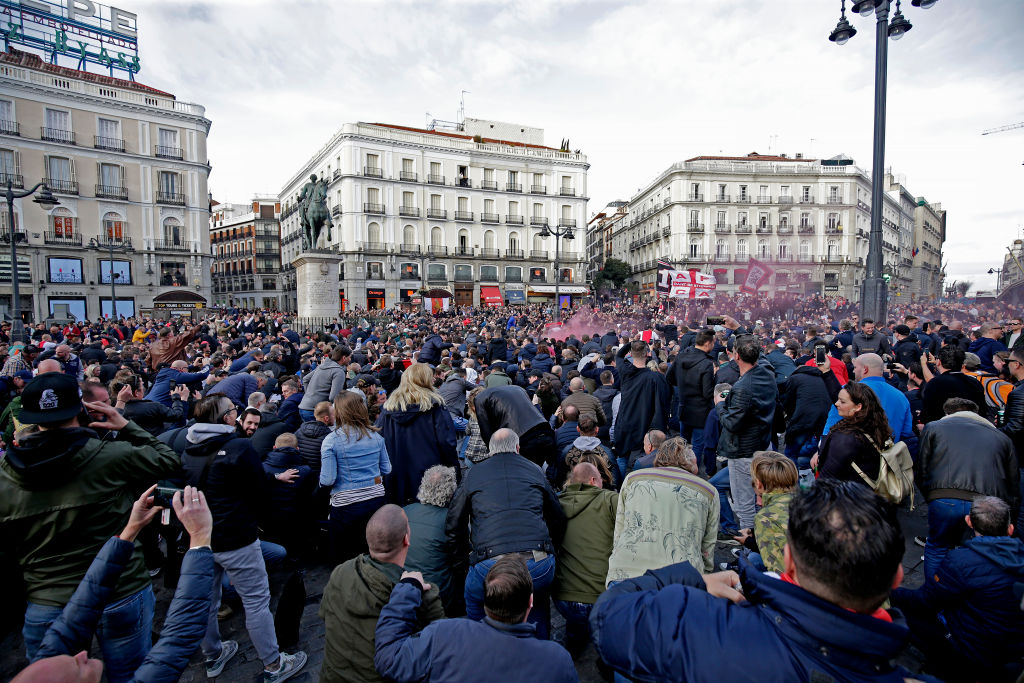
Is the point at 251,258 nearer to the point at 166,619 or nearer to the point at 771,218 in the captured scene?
the point at 771,218

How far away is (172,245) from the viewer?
36500 millimetres

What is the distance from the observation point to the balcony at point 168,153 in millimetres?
35791

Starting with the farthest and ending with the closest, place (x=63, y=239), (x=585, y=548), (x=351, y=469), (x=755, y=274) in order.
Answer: (x=63, y=239), (x=755, y=274), (x=351, y=469), (x=585, y=548)

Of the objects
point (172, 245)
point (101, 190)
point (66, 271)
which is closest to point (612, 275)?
point (172, 245)

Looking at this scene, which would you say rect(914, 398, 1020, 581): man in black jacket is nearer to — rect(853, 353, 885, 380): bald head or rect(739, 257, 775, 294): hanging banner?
rect(853, 353, 885, 380): bald head

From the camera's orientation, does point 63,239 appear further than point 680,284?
Yes

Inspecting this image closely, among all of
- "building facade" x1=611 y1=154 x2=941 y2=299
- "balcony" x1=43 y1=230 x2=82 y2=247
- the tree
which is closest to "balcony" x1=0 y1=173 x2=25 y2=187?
"balcony" x1=43 y1=230 x2=82 y2=247

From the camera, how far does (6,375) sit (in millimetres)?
6992

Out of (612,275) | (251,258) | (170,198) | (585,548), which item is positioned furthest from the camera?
(251,258)

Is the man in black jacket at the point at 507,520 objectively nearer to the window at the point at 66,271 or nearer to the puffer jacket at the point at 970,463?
the puffer jacket at the point at 970,463

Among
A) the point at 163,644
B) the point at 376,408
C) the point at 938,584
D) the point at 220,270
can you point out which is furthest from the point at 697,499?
the point at 220,270

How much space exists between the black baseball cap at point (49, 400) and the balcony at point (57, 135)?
43291 mm

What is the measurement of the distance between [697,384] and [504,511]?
146 inches

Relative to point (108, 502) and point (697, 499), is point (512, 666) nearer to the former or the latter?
point (697, 499)
